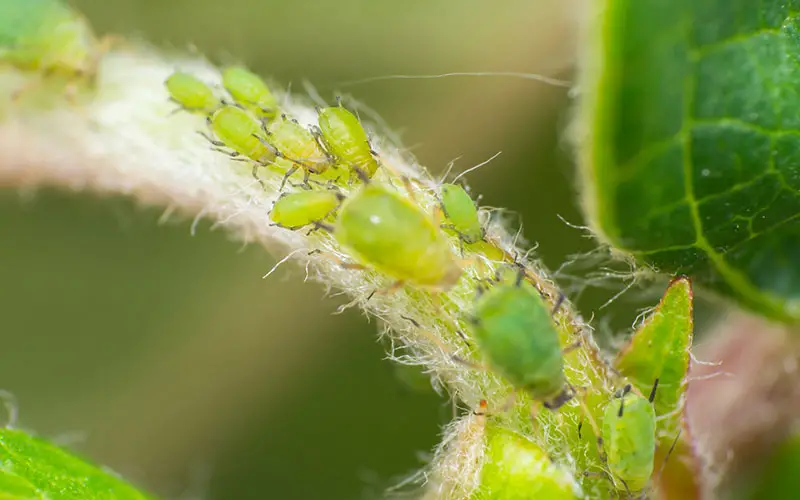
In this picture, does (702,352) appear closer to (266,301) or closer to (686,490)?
(686,490)

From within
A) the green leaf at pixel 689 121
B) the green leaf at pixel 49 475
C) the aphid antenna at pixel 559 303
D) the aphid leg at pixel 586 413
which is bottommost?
the green leaf at pixel 49 475

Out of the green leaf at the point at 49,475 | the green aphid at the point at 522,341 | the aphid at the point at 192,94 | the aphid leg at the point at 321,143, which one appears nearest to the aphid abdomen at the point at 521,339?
the green aphid at the point at 522,341

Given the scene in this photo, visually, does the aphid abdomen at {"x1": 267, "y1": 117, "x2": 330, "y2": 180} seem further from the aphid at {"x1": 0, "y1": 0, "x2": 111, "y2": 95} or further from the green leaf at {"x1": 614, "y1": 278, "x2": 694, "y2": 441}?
the aphid at {"x1": 0, "y1": 0, "x2": 111, "y2": 95}

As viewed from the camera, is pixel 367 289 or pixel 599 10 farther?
pixel 367 289

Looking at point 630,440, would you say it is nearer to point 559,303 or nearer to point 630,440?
point 630,440

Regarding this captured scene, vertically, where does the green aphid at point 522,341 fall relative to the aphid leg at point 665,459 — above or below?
above

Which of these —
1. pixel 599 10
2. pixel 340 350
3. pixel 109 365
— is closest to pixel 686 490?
pixel 599 10

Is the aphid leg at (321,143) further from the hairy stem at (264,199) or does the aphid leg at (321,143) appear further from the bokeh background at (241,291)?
the bokeh background at (241,291)

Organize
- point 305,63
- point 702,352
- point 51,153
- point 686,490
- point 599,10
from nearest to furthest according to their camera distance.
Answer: point 599,10, point 686,490, point 702,352, point 51,153, point 305,63
